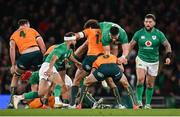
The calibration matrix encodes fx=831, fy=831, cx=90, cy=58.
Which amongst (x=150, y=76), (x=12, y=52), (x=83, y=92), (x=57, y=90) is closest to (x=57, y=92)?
(x=57, y=90)

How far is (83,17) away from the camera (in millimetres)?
24672

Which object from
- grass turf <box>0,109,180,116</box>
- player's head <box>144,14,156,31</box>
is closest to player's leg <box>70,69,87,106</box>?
player's head <box>144,14,156,31</box>

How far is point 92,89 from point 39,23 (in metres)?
3.93

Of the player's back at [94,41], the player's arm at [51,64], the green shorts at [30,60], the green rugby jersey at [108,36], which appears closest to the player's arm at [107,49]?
the green rugby jersey at [108,36]

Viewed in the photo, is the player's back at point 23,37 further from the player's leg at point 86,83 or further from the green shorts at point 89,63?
the player's leg at point 86,83

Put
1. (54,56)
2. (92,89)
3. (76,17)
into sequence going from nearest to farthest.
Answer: (54,56) → (92,89) → (76,17)

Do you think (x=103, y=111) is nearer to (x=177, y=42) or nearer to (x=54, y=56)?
(x=54, y=56)

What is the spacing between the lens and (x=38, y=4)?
Result: 25.5m

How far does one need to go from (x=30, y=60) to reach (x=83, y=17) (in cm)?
704

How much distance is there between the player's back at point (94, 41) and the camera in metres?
17.0

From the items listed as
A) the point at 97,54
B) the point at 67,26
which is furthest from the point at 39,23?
the point at 97,54

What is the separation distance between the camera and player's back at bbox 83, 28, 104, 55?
55.9 feet

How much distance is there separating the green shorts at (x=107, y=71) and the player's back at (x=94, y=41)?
0.88 m

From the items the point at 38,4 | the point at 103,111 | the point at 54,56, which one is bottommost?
the point at 103,111
